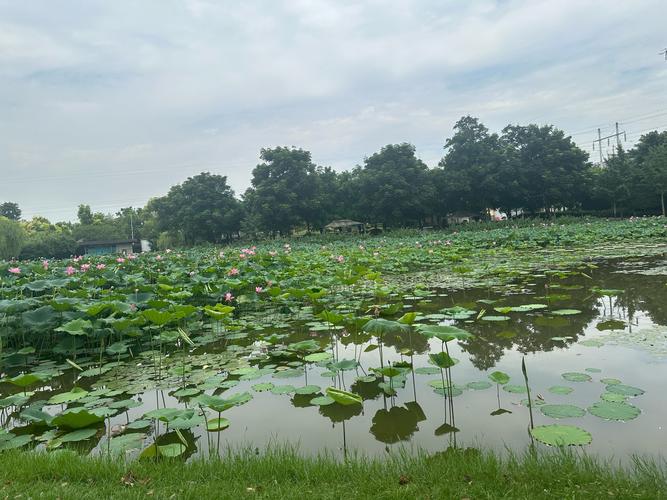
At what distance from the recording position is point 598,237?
15383mm

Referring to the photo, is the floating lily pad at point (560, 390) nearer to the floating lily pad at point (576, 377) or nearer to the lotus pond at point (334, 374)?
the lotus pond at point (334, 374)

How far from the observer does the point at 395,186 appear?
3038 cm

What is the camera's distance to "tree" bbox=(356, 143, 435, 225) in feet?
99.8

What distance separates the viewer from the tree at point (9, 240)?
3638 cm

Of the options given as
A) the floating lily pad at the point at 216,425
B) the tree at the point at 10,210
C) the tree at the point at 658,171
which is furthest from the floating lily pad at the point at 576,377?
the tree at the point at 10,210

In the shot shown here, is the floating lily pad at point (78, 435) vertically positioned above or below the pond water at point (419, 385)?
above

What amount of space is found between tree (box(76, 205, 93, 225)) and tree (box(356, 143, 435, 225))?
51401 mm

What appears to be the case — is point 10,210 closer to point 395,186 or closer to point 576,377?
point 395,186

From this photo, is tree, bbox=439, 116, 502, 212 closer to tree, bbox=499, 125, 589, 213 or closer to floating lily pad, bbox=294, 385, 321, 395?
tree, bbox=499, 125, 589, 213

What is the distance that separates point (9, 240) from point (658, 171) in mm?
49840

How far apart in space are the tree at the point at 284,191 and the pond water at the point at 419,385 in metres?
26.2

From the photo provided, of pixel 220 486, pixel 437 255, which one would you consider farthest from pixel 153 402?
pixel 437 255

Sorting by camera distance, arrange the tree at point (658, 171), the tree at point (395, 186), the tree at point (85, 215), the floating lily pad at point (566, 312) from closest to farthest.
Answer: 1. the floating lily pad at point (566, 312)
2. the tree at point (658, 171)
3. the tree at point (395, 186)
4. the tree at point (85, 215)

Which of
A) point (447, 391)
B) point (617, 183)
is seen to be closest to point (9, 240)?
point (447, 391)
